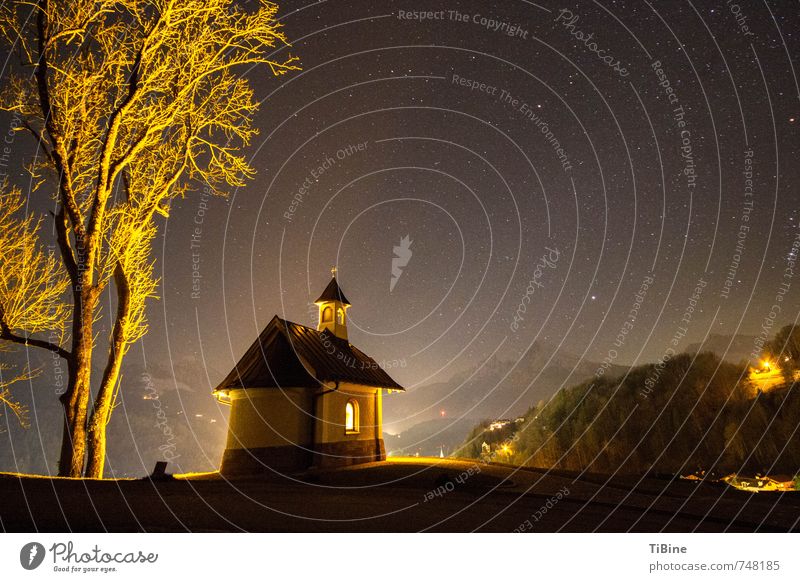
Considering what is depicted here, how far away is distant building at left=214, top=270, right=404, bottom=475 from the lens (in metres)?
17.5

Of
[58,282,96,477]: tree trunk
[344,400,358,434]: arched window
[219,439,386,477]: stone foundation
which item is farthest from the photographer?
[344,400,358,434]: arched window

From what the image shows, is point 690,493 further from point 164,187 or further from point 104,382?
point 164,187

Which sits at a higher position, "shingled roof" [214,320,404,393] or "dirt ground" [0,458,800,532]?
"shingled roof" [214,320,404,393]

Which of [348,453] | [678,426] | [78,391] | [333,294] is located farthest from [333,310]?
[678,426]

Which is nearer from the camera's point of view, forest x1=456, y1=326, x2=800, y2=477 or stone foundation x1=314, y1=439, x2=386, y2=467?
stone foundation x1=314, y1=439, x2=386, y2=467

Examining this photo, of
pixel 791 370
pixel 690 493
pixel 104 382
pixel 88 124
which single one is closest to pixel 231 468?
pixel 104 382

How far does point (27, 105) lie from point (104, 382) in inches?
303

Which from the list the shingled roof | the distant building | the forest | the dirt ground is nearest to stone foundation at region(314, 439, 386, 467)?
the distant building

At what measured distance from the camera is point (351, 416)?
19953mm

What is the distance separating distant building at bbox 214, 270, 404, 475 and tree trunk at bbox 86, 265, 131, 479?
616 cm

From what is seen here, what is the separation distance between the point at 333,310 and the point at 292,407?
8318 mm

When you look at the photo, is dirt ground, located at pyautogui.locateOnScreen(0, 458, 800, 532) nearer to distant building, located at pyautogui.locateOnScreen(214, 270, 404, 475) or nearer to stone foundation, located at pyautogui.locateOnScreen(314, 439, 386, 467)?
stone foundation, located at pyautogui.locateOnScreen(314, 439, 386, 467)

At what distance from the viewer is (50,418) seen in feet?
462

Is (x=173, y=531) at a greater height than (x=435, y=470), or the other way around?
(x=173, y=531)
